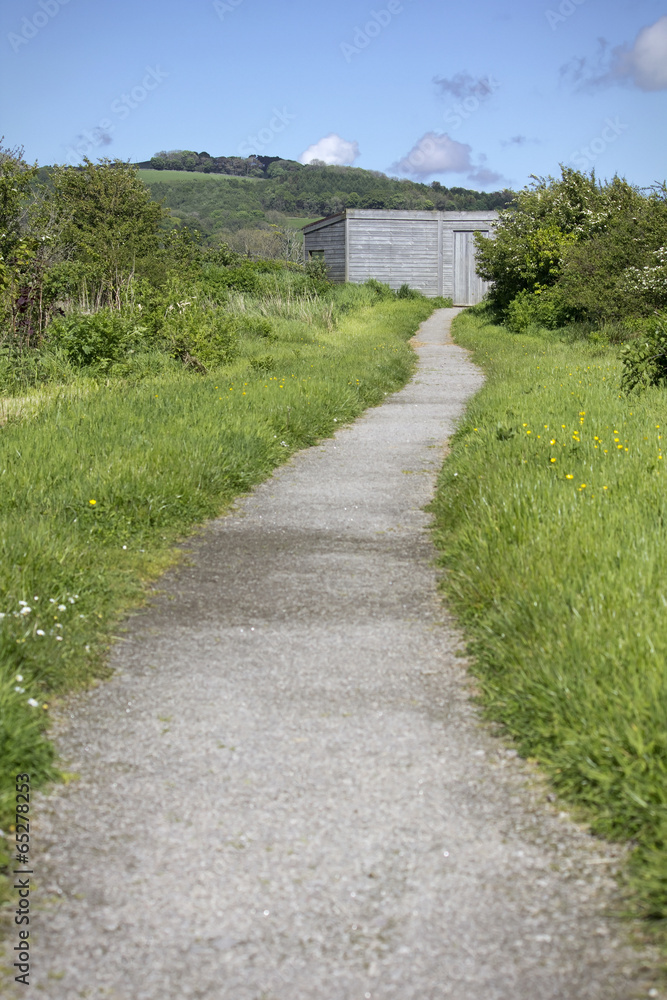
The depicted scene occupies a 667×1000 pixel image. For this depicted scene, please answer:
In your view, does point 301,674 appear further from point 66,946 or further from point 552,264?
point 552,264

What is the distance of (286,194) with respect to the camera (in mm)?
97250

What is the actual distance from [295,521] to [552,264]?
19.1 meters

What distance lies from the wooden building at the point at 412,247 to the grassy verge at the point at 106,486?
80.4 ft

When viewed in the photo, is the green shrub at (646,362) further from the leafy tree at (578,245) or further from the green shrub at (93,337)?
the leafy tree at (578,245)

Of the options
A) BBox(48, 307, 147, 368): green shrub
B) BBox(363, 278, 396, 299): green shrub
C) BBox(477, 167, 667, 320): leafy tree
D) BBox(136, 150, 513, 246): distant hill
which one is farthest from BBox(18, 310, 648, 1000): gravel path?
BBox(136, 150, 513, 246): distant hill

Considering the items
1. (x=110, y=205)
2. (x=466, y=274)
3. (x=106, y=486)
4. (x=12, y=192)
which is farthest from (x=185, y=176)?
(x=106, y=486)

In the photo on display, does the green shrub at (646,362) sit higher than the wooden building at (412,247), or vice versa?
the wooden building at (412,247)

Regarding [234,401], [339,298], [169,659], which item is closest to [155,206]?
[339,298]

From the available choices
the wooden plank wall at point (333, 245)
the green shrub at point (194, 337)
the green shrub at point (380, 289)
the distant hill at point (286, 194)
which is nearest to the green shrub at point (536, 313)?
the green shrub at point (194, 337)

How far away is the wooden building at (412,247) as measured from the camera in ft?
117

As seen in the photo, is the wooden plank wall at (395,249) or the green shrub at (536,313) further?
the wooden plank wall at (395,249)


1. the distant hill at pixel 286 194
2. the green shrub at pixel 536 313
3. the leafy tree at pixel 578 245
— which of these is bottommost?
the green shrub at pixel 536 313

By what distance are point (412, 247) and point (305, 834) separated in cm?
3546

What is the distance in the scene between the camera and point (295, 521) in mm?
6051
